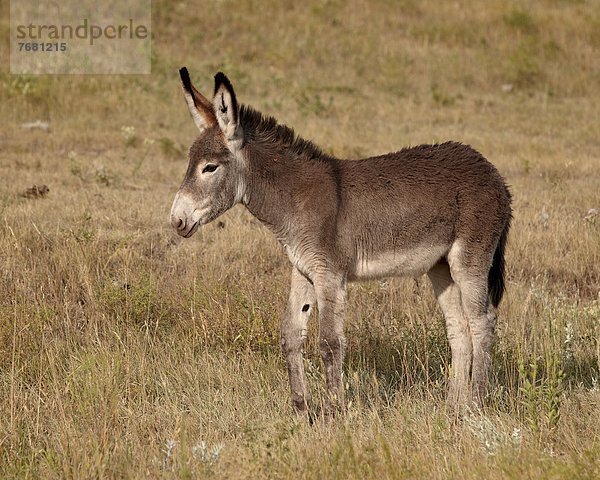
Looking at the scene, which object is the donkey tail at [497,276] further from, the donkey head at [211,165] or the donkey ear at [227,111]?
the donkey ear at [227,111]

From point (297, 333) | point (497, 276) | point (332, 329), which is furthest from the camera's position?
point (497, 276)

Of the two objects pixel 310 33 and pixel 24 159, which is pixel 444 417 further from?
pixel 310 33

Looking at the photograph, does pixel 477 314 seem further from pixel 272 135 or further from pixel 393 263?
pixel 272 135

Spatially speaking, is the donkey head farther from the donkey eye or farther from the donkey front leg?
the donkey front leg

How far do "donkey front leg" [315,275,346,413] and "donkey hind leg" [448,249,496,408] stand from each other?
0.99 metres

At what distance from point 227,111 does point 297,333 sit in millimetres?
1720

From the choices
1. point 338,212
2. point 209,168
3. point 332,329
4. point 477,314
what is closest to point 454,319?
point 477,314

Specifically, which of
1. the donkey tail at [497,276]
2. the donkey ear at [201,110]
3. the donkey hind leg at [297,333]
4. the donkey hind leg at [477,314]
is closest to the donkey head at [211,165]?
the donkey ear at [201,110]

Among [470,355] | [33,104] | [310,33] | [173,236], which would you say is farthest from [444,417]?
[310,33]

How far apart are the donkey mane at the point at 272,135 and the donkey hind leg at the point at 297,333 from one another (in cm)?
91

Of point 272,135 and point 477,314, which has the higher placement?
point 272,135

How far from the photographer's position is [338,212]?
639 cm

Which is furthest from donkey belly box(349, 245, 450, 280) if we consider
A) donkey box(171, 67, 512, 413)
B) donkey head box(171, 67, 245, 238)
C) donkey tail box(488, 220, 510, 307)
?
donkey head box(171, 67, 245, 238)

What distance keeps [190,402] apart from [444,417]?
1912mm
